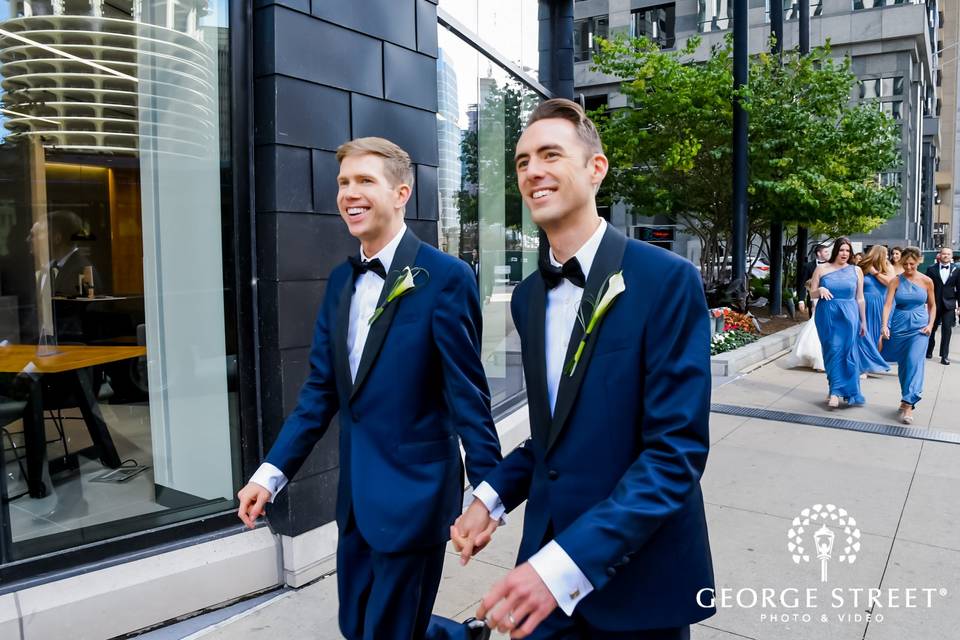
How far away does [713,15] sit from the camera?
36281 millimetres

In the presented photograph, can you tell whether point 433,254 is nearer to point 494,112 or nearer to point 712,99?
point 494,112

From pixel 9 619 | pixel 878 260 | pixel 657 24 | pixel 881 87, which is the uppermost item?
pixel 657 24

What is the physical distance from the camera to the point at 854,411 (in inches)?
346

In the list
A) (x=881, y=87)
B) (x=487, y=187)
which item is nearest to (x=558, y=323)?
(x=487, y=187)

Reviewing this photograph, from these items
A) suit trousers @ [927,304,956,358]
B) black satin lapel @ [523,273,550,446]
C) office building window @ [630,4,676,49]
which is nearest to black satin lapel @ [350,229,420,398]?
black satin lapel @ [523,273,550,446]

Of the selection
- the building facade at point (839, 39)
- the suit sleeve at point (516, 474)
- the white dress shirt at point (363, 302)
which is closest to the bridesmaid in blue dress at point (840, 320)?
the white dress shirt at point (363, 302)

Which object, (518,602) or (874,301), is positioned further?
(874,301)

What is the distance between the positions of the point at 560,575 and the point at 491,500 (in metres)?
0.47

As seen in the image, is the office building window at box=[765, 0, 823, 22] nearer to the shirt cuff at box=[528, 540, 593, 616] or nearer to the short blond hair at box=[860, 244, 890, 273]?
the short blond hair at box=[860, 244, 890, 273]

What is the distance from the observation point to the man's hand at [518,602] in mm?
1470

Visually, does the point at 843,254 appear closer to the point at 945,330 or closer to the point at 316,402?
the point at 945,330

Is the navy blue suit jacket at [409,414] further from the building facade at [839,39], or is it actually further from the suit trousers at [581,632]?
the building facade at [839,39]

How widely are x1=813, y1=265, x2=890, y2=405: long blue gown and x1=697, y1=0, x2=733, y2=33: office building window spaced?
30.5 metres

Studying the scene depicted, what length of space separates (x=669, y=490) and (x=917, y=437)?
703cm
